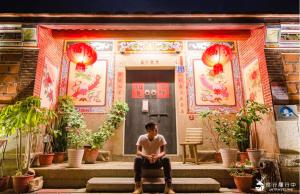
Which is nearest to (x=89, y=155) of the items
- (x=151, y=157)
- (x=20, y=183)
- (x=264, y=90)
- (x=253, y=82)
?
(x=20, y=183)

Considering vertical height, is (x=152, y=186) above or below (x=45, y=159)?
below

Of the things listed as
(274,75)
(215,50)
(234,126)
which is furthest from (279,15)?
→ (234,126)

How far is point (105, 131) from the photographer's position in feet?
20.5

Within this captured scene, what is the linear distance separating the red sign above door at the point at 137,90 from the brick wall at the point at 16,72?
9.91 feet

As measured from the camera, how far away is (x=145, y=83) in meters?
7.36

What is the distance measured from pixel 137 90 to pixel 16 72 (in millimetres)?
3477

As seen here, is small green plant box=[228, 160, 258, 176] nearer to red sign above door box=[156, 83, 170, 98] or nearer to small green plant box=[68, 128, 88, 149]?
red sign above door box=[156, 83, 170, 98]

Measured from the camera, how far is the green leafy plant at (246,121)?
5430 mm

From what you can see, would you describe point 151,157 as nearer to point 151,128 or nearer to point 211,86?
point 151,128

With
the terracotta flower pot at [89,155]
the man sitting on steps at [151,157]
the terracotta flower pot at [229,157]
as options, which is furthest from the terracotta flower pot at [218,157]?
the terracotta flower pot at [89,155]

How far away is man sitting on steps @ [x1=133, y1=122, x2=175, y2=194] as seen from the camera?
4.16m

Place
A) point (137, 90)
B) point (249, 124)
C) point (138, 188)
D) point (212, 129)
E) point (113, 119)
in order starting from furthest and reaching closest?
1. point (137, 90)
2. point (212, 129)
3. point (113, 119)
4. point (249, 124)
5. point (138, 188)

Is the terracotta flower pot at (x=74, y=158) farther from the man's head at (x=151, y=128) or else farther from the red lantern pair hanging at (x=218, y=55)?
the red lantern pair hanging at (x=218, y=55)

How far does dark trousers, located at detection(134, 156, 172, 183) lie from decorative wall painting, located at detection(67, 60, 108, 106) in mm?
3019
